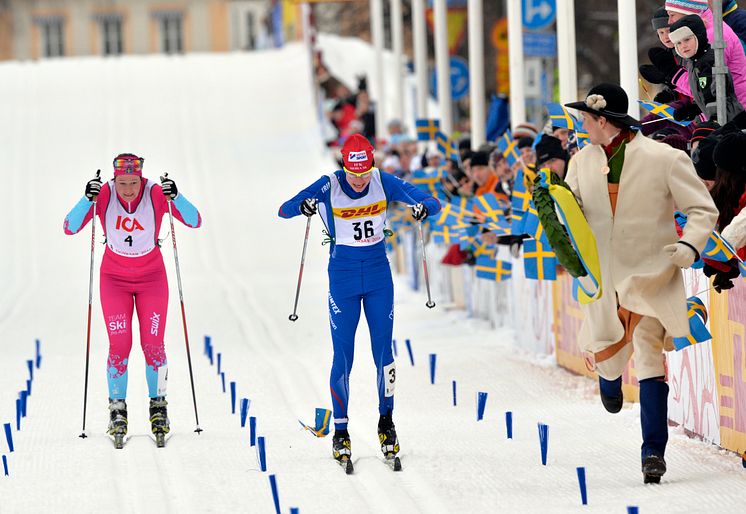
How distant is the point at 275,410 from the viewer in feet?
32.3

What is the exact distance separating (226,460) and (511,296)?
17.9 ft

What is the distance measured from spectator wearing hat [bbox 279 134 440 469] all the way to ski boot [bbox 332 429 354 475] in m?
0.02

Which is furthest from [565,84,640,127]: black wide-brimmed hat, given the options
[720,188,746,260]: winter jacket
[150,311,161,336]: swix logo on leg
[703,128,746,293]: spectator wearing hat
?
[150,311,161,336]: swix logo on leg

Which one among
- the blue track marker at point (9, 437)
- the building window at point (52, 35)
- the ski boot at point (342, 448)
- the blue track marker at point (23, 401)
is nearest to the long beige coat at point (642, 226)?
the ski boot at point (342, 448)

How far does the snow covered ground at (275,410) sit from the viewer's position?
23.4 ft

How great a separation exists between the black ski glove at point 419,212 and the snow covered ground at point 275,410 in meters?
1.30

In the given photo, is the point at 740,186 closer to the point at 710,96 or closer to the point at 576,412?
the point at 710,96

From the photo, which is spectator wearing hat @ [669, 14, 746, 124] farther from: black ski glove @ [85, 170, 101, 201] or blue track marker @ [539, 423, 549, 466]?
black ski glove @ [85, 170, 101, 201]

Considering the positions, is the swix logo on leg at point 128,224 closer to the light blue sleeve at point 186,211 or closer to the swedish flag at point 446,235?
the light blue sleeve at point 186,211

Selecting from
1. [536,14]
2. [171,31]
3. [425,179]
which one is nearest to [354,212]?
[425,179]

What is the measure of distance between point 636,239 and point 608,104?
2.14ft

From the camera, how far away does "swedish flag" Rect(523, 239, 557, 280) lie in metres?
10.5

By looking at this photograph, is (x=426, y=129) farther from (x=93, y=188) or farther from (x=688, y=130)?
(x=93, y=188)

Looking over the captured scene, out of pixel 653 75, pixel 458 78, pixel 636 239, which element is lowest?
pixel 636 239
